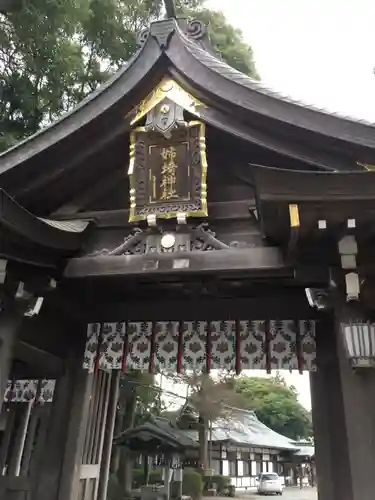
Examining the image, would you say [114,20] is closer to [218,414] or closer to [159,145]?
[159,145]

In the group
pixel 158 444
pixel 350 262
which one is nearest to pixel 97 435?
pixel 350 262

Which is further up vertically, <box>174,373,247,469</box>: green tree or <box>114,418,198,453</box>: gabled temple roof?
<box>174,373,247,469</box>: green tree

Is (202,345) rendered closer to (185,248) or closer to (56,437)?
(185,248)

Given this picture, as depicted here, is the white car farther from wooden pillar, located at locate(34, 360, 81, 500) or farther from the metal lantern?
the metal lantern

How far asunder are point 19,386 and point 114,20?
10207 millimetres

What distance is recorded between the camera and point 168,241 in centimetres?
475

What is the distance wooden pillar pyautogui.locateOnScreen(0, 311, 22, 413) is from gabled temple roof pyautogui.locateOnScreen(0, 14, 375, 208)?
151cm

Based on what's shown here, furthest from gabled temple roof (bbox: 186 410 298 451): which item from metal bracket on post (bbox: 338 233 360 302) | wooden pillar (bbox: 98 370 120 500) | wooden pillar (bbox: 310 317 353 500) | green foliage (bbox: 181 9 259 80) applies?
metal bracket on post (bbox: 338 233 360 302)

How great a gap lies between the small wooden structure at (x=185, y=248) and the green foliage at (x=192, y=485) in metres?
18.0

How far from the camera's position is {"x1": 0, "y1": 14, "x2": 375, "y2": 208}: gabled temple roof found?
15.0ft

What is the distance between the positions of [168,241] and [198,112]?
1.52 meters

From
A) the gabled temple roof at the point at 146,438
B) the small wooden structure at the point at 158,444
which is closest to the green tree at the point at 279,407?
the small wooden structure at the point at 158,444

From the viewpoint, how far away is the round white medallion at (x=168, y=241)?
4.72 metres

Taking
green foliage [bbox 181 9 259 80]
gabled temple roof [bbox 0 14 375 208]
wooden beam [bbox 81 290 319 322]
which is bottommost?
wooden beam [bbox 81 290 319 322]
